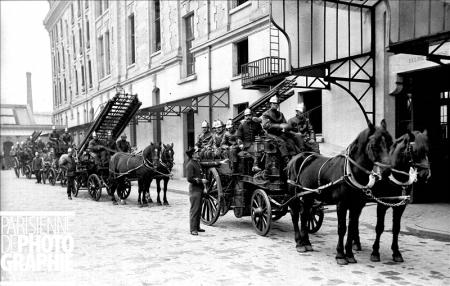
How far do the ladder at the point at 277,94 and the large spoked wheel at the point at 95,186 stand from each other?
17.1 ft

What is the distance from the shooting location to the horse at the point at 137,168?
12508 millimetres

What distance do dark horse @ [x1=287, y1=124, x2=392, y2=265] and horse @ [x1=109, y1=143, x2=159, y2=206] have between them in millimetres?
6147

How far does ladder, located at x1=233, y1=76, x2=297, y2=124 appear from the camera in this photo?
44.4 ft

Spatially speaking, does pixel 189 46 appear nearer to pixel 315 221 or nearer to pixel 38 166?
pixel 38 166

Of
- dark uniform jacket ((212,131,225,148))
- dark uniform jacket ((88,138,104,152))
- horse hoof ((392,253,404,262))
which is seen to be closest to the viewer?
horse hoof ((392,253,404,262))

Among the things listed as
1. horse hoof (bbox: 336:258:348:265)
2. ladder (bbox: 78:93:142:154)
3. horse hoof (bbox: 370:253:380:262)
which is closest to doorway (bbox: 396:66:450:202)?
horse hoof (bbox: 370:253:380:262)

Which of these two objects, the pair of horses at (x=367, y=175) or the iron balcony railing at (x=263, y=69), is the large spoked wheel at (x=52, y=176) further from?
the pair of horses at (x=367, y=175)

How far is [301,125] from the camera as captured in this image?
8.69 metres

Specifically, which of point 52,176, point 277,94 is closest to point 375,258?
point 277,94

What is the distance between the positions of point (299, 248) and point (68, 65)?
4554 centimetres

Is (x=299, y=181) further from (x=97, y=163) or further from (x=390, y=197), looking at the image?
(x=97, y=163)

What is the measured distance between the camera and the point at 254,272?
5.94 metres

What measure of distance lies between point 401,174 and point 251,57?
1170 centimetres

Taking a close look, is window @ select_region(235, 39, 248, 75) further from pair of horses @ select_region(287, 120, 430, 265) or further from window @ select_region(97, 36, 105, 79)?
window @ select_region(97, 36, 105, 79)
